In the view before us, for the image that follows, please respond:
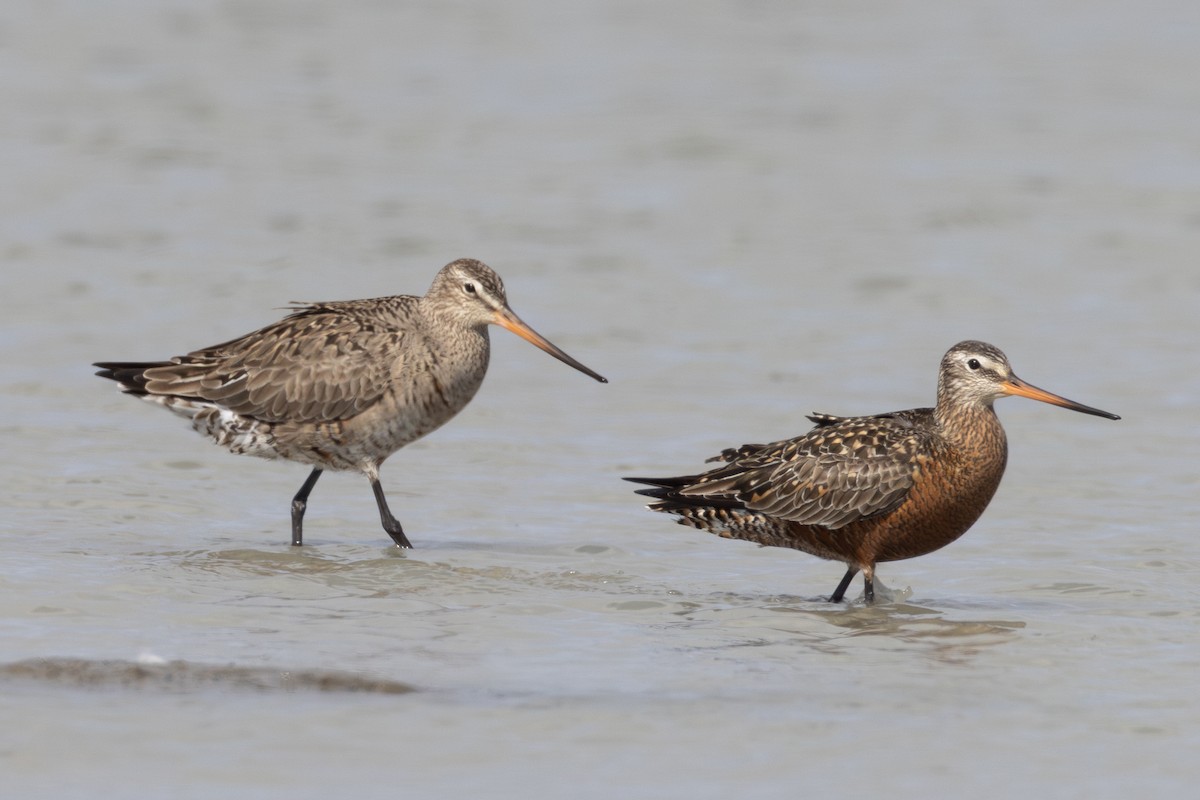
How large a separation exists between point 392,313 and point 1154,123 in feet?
39.2

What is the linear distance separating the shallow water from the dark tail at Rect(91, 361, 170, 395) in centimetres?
52

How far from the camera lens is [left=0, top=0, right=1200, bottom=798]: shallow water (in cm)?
638

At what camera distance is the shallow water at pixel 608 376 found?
6379 mm

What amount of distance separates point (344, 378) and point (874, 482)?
8.76 ft

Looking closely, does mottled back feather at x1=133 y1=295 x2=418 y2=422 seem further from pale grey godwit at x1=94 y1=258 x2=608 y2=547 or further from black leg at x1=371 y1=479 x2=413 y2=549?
black leg at x1=371 y1=479 x2=413 y2=549

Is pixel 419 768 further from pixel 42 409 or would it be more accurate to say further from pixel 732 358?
pixel 732 358

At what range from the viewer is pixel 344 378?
962 cm

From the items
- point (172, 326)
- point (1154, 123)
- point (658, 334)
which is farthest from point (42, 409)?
point (1154, 123)

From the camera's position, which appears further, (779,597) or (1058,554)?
(1058,554)

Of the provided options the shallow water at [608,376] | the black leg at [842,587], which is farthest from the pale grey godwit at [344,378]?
the black leg at [842,587]

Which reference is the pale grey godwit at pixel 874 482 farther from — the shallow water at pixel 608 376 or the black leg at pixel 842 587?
the shallow water at pixel 608 376

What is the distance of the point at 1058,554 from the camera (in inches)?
370

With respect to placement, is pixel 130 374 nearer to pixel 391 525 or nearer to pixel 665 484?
pixel 391 525


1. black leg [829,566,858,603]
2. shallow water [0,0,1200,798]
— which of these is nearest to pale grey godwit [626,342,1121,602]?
black leg [829,566,858,603]
